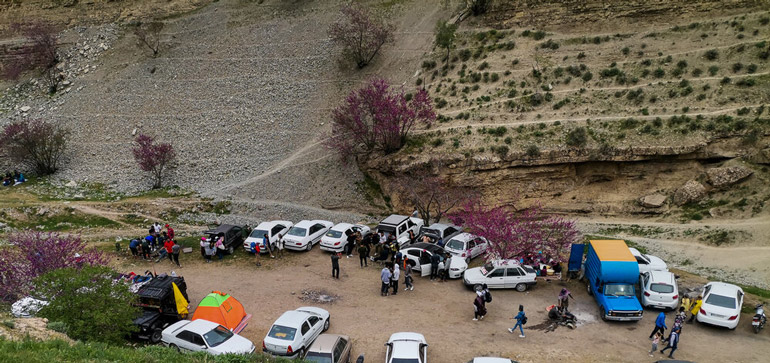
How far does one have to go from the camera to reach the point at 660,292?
65.5ft

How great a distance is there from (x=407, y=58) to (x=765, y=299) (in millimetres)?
29876

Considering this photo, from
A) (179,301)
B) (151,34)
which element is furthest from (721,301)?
(151,34)

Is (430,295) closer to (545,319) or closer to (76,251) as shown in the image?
(545,319)

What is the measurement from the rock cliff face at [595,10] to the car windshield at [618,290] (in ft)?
81.6

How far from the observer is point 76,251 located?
2239 centimetres

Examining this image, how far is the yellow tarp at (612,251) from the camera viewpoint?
20.1 meters

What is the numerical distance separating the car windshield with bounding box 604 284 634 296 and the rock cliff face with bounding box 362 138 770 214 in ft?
34.7

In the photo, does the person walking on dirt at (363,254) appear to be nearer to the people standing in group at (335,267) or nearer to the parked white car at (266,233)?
the people standing in group at (335,267)

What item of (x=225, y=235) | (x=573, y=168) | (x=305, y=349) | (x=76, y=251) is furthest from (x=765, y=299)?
(x=76, y=251)

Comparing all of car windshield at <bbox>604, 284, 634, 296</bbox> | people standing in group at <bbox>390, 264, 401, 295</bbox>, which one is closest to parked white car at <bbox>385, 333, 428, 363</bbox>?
people standing in group at <bbox>390, 264, 401, 295</bbox>

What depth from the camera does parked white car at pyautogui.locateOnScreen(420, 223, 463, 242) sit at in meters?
26.7

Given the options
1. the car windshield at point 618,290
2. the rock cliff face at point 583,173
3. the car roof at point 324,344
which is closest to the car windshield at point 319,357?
the car roof at point 324,344

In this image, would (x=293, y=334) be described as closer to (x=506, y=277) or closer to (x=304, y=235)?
(x=506, y=277)

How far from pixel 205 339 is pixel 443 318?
878 centimetres
